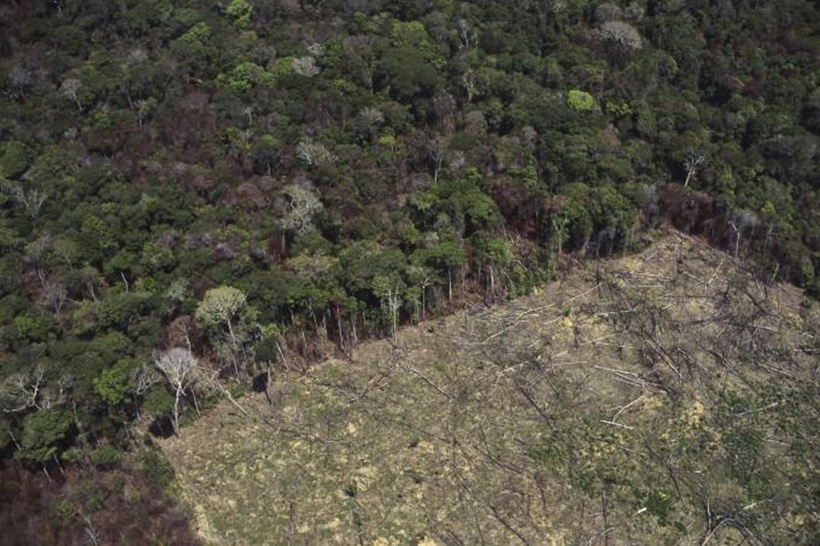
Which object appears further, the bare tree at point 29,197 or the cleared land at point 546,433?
the bare tree at point 29,197

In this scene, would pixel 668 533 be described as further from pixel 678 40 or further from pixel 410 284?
pixel 678 40

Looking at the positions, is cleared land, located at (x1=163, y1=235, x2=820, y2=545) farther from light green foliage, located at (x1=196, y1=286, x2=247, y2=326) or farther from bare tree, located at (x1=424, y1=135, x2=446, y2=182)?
bare tree, located at (x1=424, y1=135, x2=446, y2=182)

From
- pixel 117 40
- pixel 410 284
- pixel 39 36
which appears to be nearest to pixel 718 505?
pixel 410 284

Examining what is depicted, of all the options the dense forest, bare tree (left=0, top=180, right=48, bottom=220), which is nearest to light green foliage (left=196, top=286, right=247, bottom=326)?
the dense forest

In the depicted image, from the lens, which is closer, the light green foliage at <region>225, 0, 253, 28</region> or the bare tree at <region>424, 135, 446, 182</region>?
the bare tree at <region>424, 135, 446, 182</region>

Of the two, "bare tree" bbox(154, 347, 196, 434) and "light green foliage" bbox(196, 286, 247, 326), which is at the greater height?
"light green foliage" bbox(196, 286, 247, 326)

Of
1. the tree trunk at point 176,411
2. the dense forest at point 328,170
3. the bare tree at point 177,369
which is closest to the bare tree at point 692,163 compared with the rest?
the dense forest at point 328,170

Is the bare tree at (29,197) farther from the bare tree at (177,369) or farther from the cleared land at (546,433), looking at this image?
the cleared land at (546,433)
